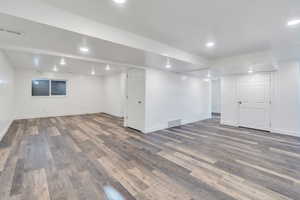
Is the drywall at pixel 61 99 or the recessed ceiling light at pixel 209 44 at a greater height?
the recessed ceiling light at pixel 209 44

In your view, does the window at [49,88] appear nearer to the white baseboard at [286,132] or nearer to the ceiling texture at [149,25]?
the ceiling texture at [149,25]

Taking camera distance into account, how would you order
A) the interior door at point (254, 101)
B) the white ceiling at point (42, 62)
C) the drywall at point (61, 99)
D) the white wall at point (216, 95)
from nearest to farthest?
the white ceiling at point (42, 62)
the interior door at point (254, 101)
the drywall at point (61, 99)
the white wall at point (216, 95)

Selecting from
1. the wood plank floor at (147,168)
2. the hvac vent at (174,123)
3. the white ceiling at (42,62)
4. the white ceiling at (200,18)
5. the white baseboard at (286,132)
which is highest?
the white ceiling at (42,62)

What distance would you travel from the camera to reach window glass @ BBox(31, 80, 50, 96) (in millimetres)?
6789

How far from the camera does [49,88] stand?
23.6 ft

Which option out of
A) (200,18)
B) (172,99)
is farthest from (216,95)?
(200,18)

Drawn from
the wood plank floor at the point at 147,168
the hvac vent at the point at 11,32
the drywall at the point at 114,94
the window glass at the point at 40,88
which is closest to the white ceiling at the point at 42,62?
the window glass at the point at 40,88

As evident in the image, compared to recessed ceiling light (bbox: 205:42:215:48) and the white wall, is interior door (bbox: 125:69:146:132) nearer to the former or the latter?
recessed ceiling light (bbox: 205:42:215:48)

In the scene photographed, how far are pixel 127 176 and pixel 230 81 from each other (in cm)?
570

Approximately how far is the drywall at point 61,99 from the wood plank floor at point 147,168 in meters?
3.23

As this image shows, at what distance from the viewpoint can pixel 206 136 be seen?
4.35 metres

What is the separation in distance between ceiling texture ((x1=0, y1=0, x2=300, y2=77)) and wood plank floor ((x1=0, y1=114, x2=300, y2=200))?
226 cm

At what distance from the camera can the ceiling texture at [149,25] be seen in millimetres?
1819

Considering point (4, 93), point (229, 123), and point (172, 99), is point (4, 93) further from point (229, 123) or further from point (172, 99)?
point (229, 123)
